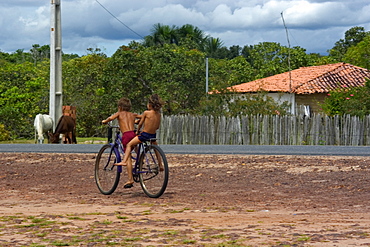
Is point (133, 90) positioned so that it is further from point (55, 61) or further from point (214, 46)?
point (214, 46)

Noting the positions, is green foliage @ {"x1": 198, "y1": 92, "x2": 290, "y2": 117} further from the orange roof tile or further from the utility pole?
the orange roof tile

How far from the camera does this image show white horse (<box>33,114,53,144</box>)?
85.2ft

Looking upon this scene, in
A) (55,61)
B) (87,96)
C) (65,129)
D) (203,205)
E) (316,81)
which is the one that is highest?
(316,81)

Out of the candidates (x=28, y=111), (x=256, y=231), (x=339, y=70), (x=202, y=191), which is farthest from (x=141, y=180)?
Result: (x=339, y=70)

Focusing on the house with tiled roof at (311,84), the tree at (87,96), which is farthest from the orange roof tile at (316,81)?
the tree at (87,96)

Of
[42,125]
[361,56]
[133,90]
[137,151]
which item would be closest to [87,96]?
[133,90]

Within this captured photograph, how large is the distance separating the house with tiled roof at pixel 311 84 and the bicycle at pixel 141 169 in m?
27.0

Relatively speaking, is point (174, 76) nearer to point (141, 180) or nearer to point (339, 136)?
point (339, 136)

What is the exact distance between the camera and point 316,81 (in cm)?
4062

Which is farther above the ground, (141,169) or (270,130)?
(270,130)

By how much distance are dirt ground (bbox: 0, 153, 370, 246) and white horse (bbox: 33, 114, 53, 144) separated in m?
10.2

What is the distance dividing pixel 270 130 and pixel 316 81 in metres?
16.6

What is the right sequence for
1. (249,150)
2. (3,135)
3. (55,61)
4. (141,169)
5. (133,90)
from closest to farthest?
(141,169) → (249,150) → (55,61) → (3,135) → (133,90)

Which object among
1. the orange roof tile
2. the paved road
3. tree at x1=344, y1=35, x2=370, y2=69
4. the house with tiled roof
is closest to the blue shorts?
the paved road
